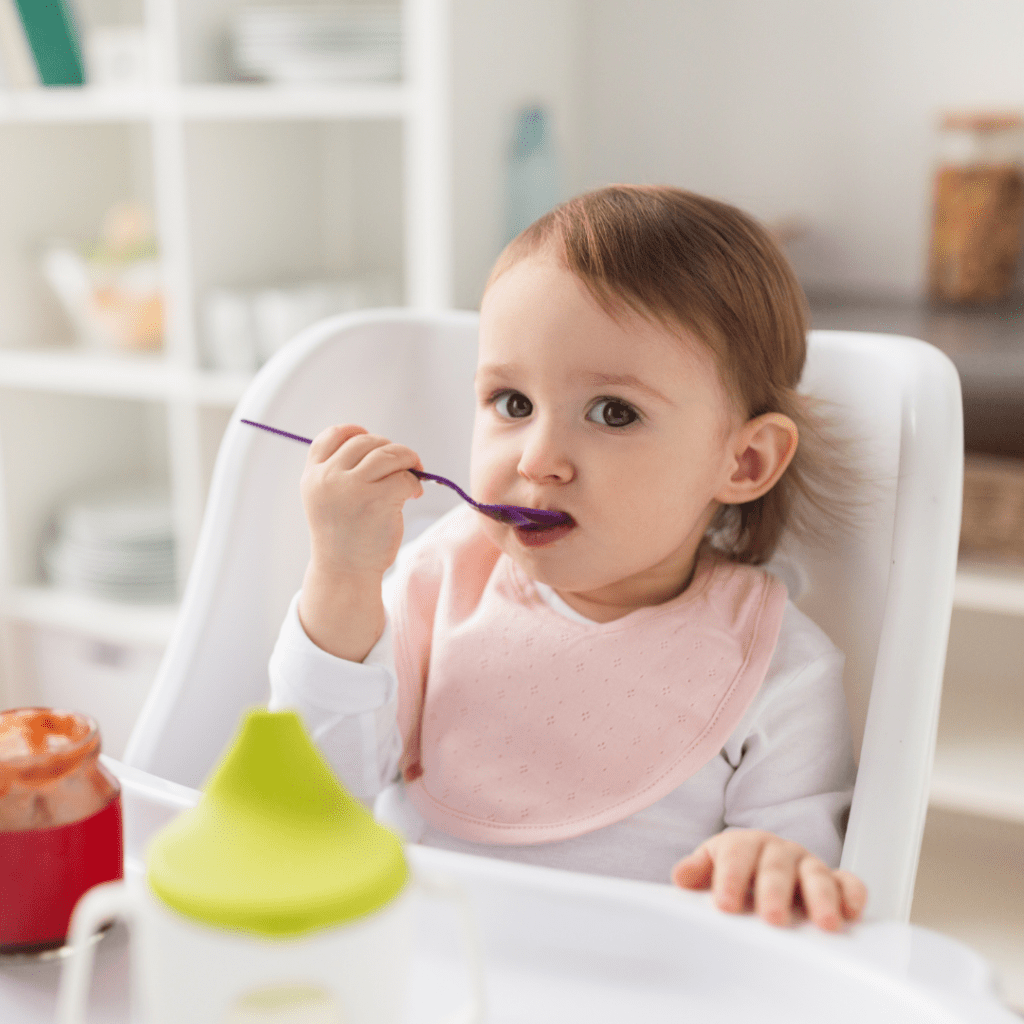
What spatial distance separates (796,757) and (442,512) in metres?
0.40

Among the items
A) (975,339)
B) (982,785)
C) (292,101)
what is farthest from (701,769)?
(292,101)

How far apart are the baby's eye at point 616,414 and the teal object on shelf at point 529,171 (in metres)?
1.04

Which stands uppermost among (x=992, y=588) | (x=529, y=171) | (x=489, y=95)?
(x=489, y=95)

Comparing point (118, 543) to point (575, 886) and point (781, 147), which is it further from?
point (575, 886)

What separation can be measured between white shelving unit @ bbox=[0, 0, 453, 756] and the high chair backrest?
2.34 ft

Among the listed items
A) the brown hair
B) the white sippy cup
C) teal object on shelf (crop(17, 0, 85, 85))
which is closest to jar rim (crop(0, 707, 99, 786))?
the white sippy cup

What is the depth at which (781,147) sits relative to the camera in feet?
6.41

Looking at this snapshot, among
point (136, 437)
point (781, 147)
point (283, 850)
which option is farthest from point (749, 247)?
point (136, 437)

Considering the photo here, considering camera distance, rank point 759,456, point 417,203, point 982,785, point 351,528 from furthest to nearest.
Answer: point 417,203
point 982,785
point 759,456
point 351,528

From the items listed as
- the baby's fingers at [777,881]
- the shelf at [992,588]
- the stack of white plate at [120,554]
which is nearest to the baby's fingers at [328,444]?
the baby's fingers at [777,881]

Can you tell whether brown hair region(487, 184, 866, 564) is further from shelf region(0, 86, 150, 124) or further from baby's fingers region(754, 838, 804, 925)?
shelf region(0, 86, 150, 124)

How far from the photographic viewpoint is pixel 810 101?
6.31 ft

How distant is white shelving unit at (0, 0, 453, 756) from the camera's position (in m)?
1.71

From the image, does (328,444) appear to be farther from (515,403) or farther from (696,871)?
(696,871)
